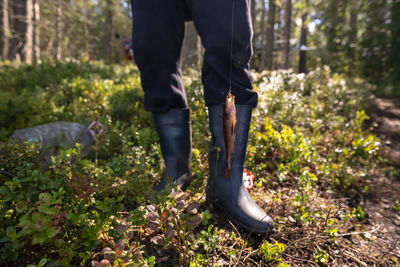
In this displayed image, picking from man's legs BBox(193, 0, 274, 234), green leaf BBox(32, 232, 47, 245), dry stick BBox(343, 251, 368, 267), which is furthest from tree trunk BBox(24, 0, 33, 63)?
dry stick BBox(343, 251, 368, 267)

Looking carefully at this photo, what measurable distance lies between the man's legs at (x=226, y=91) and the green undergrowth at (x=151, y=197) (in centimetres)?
13

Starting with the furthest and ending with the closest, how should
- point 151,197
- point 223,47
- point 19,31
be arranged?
1. point 19,31
2. point 223,47
3. point 151,197

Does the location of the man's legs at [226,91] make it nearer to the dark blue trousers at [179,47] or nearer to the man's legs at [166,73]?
the dark blue trousers at [179,47]

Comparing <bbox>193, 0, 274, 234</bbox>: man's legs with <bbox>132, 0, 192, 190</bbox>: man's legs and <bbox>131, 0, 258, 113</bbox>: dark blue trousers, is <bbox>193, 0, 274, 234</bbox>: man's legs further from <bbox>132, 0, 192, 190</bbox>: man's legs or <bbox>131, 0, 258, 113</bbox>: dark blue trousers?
<bbox>132, 0, 192, 190</bbox>: man's legs

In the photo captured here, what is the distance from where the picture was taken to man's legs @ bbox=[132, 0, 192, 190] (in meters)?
1.82

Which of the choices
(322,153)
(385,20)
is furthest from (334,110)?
(385,20)

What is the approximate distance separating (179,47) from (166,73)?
22 centimetres

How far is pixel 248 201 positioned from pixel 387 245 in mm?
962

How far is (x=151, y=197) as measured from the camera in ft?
4.98

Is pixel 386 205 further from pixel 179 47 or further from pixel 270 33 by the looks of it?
pixel 270 33

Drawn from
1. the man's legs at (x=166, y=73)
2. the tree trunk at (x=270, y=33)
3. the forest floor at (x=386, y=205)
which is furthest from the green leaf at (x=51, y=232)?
the tree trunk at (x=270, y=33)

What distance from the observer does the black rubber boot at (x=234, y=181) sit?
1.67 metres

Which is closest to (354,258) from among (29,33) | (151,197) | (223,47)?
(151,197)

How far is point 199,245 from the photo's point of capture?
4.70 ft
